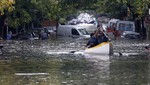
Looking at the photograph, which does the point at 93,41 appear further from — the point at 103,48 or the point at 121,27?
the point at 121,27

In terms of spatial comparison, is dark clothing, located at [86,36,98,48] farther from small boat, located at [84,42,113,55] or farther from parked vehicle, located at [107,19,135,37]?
parked vehicle, located at [107,19,135,37]

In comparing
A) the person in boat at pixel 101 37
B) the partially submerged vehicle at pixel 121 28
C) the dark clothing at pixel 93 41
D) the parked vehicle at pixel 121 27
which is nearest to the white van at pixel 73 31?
the partially submerged vehicle at pixel 121 28

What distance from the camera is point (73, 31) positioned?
226ft

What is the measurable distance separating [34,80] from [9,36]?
152ft

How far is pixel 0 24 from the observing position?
6197cm

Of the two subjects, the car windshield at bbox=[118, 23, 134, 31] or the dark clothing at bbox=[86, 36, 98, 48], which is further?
the car windshield at bbox=[118, 23, 134, 31]

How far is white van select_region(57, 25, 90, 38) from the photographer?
6781 cm

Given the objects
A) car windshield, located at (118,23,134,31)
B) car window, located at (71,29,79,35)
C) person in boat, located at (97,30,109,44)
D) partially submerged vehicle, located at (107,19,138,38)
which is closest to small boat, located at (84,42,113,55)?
person in boat, located at (97,30,109,44)

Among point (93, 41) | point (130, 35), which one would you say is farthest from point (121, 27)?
point (93, 41)

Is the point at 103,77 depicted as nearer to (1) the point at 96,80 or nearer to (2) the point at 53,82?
(1) the point at 96,80

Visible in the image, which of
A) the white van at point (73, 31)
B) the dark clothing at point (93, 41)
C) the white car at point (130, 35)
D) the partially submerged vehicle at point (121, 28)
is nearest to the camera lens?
the dark clothing at point (93, 41)

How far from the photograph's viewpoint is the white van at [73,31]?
67.8m

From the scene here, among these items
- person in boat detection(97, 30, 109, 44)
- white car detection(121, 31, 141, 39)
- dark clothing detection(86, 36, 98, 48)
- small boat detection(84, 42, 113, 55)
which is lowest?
white car detection(121, 31, 141, 39)

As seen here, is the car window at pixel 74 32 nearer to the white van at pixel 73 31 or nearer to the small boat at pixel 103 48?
the white van at pixel 73 31
